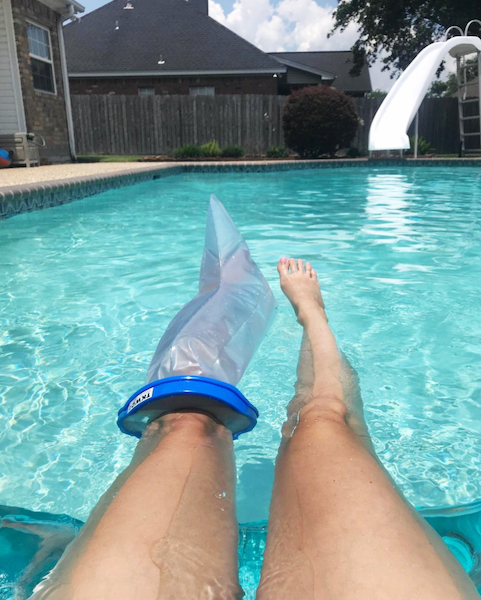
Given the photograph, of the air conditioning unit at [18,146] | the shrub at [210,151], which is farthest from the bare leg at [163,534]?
the shrub at [210,151]

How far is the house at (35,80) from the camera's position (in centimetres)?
1152

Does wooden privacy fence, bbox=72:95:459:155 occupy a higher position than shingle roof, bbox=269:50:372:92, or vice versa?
shingle roof, bbox=269:50:372:92

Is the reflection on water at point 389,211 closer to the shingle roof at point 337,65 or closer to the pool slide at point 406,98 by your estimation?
the pool slide at point 406,98

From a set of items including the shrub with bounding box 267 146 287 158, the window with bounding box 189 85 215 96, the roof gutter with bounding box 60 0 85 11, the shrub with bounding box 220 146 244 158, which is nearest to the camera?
the roof gutter with bounding box 60 0 85 11

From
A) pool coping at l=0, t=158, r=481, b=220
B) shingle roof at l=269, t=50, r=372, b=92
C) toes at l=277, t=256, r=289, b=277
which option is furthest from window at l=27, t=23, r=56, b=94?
shingle roof at l=269, t=50, r=372, b=92

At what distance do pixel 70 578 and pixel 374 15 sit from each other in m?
27.5

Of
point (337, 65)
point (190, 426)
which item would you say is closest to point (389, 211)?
point (190, 426)

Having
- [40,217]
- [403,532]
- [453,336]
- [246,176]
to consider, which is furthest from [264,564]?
[246,176]

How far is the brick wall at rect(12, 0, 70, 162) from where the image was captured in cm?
1191

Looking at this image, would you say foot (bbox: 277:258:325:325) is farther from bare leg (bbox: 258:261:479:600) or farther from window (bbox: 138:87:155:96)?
window (bbox: 138:87:155:96)

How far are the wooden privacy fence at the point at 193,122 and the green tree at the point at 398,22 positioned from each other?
6412mm

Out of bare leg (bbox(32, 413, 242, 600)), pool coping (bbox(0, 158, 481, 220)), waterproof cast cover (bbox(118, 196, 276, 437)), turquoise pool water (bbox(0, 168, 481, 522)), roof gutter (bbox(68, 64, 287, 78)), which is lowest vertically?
turquoise pool water (bbox(0, 168, 481, 522))

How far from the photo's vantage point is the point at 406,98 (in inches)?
538

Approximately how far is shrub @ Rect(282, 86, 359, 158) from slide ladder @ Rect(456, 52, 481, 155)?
3099mm
